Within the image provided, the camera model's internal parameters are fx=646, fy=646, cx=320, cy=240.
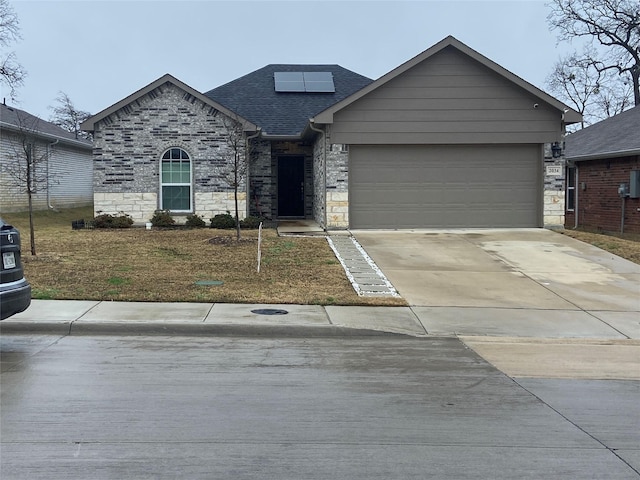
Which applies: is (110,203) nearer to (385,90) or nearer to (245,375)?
(385,90)

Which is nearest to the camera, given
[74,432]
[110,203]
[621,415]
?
[74,432]

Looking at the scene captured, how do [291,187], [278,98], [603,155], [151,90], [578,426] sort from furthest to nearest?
[278,98], [291,187], [603,155], [151,90], [578,426]

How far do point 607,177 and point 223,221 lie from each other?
13.7 metres

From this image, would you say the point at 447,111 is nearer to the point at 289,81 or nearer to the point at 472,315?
the point at 289,81

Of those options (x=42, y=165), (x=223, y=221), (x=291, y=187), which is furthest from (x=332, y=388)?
(x=42, y=165)

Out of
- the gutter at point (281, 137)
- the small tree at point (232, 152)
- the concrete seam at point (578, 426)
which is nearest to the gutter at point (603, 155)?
the gutter at point (281, 137)

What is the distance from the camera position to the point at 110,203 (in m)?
20.7

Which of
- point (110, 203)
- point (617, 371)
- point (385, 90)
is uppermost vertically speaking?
point (385, 90)

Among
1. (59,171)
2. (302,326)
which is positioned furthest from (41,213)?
(302,326)

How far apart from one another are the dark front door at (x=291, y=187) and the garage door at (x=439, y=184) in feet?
17.2

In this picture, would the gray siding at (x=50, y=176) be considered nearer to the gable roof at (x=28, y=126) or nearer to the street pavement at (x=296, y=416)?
the gable roof at (x=28, y=126)

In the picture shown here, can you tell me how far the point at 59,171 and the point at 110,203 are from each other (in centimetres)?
1058

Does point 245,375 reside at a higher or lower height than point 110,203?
lower

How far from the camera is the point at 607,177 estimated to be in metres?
23.0
